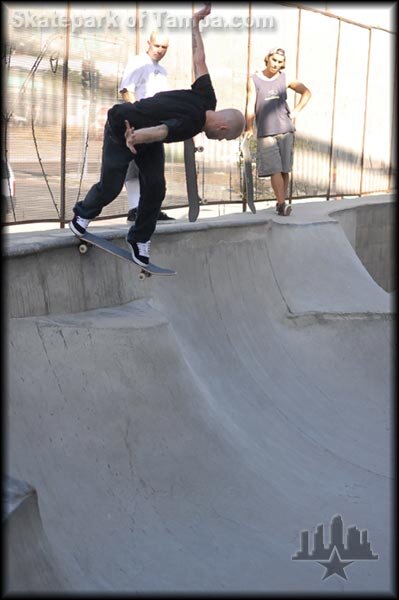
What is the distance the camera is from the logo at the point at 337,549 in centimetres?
477

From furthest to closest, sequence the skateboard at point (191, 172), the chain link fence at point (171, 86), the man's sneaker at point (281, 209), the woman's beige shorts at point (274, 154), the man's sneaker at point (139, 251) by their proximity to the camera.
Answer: the man's sneaker at point (281, 209), the woman's beige shorts at point (274, 154), the chain link fence at point (171, 86), the man's sneaker at point (139, 251), the skateboard at point (191, 172)

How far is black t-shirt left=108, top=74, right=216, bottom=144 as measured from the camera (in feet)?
19.4

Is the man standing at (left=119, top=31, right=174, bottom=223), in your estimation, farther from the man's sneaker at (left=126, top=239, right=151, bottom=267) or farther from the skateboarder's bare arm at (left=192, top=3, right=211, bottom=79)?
the skateboarder's bare arm at (left=192, top=3, right=211, bottom=79)

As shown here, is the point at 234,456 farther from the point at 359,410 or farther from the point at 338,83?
the point at 338,83

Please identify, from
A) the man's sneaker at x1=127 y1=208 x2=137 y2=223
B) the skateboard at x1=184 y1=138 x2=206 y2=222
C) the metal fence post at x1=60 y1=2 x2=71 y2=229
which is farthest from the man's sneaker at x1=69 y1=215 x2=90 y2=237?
the metal fence post at x1=60 y1=2 x2=71 y2=229

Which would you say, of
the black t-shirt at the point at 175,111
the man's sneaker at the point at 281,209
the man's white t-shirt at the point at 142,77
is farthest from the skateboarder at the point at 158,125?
the man's sneaker at the point at 281,209

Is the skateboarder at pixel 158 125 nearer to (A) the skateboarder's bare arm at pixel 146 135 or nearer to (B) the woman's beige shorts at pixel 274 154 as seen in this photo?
(A) the skateboarder's bare arm at pixel 146 135

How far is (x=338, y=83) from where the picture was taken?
16.1 metres

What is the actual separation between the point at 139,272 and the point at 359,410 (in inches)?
85.9

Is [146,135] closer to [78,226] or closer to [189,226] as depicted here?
[78,226]

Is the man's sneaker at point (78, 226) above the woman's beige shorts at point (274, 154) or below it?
below

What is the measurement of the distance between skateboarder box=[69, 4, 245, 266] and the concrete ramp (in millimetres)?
587

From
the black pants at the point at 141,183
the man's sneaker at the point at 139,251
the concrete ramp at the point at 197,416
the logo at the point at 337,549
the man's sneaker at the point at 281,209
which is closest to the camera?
the concrete ramp at the point at 197,416

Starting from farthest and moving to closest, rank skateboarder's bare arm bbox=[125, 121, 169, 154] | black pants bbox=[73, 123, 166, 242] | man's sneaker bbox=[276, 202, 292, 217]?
man's sneaker bbox=[276, 202, 292, 217] < black pants bbox=[73, 123, 166, 242] < skateboarder's bare arm bbox=[125, 121, 169, 154]
